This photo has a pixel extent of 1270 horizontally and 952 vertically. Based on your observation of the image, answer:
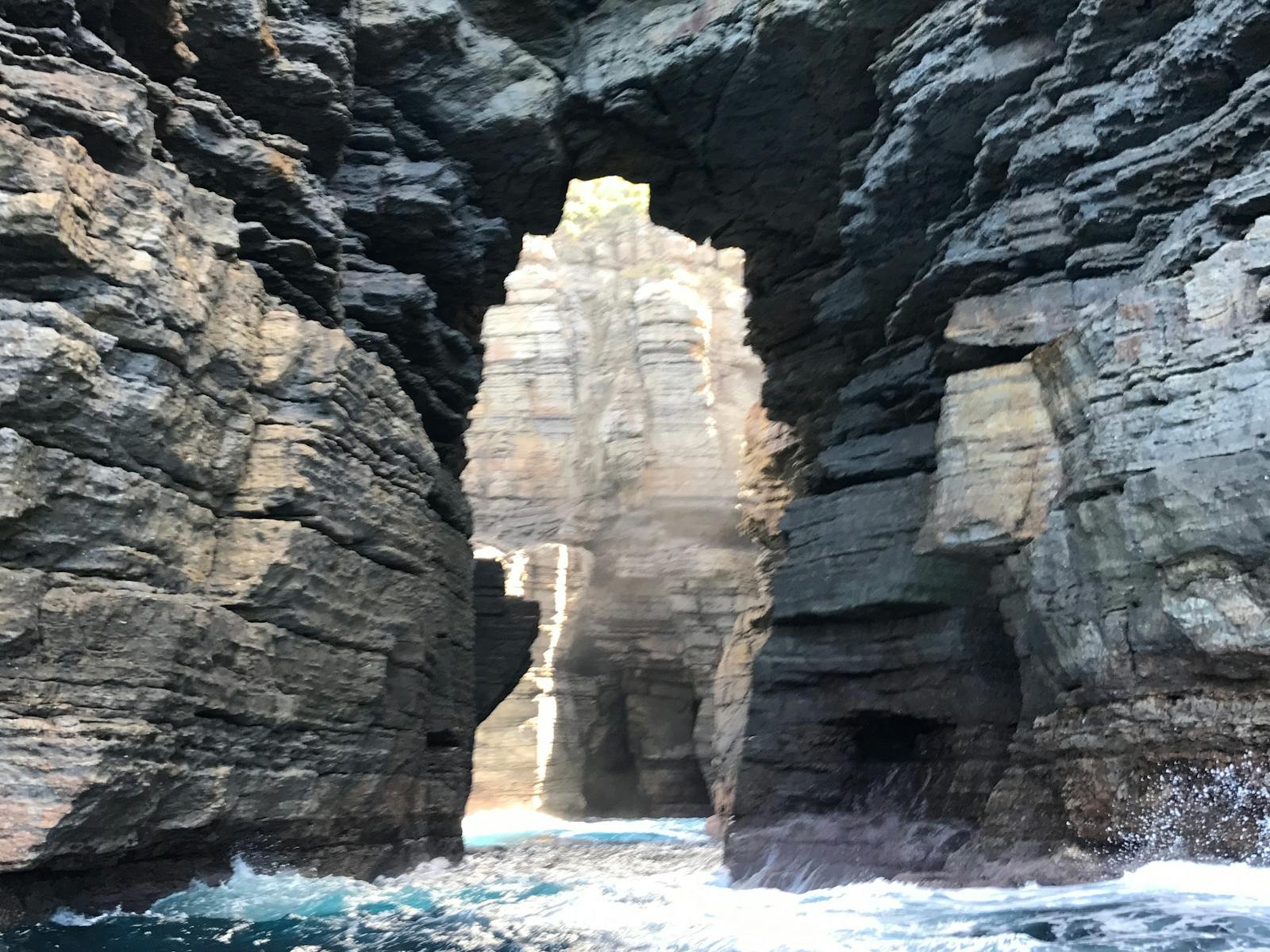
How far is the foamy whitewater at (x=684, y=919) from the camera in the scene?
22.8 ft

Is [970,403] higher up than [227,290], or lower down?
lower down

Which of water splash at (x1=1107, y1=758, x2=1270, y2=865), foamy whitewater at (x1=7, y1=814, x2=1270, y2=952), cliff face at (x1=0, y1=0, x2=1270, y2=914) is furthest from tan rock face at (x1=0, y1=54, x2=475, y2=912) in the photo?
water splash at (x1=1107, y1=758, x2=1270, y2=865)

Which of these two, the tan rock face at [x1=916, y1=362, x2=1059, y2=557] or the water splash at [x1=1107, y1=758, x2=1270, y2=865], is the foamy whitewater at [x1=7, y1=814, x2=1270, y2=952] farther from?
the tan rock face at [x1=916, y1=362, x2=1059, y2=557]

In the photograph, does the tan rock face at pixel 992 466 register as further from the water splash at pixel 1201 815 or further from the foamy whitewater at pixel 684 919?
the foamy whitewater at pixel 684 919

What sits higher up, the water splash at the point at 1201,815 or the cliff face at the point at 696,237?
the cliff face at the point at 696,237

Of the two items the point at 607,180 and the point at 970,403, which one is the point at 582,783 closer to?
the point at 970,403

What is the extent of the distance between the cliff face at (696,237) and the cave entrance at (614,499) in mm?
9889

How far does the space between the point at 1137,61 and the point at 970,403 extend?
402 centimetres

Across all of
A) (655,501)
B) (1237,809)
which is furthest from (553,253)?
(1237,809)

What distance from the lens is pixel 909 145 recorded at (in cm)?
1288

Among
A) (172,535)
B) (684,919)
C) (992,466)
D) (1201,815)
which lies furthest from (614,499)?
(1201,815)

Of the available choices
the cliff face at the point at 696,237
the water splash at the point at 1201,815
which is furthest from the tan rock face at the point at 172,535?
the water splash at the point at 1201,815

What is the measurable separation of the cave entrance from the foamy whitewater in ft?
45.6

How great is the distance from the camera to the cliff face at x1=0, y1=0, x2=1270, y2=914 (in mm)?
8383
